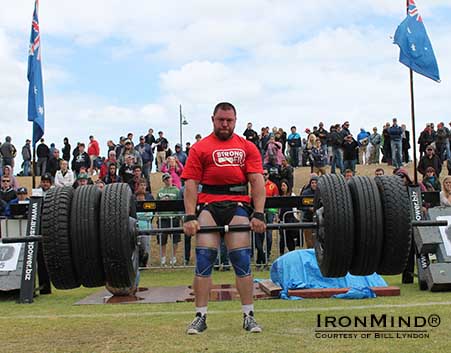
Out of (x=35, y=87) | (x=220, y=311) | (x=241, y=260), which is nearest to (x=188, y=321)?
(x=220, y=311)

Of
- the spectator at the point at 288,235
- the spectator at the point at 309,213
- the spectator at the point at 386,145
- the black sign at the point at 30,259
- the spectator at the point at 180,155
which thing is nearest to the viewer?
the black sign at the point at 30,259

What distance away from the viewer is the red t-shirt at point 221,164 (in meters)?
5.98

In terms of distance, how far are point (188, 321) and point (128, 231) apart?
1.81 metres

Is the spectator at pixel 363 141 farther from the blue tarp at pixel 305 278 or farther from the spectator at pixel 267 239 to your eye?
the blue tarp at pixel 305 278

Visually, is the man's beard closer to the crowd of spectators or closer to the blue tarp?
the blue tarp

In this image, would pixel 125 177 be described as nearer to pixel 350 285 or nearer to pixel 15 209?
pixel 15 209

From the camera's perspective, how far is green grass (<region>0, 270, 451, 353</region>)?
5.38 m

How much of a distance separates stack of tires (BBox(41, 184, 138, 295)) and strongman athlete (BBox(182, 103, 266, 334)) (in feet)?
2.58

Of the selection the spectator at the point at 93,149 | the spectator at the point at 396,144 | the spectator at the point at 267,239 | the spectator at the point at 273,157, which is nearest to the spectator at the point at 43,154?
the spectator at the point at 93,149

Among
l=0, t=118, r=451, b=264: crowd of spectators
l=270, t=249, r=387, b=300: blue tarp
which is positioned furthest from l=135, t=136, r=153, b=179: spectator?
l=270, t=249, r=387, b=300: blue tarp

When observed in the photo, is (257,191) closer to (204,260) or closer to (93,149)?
(204,260)

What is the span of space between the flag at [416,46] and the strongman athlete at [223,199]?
7.85m

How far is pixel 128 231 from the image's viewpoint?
5.37 meters

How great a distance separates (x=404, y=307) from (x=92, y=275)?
3.67m
